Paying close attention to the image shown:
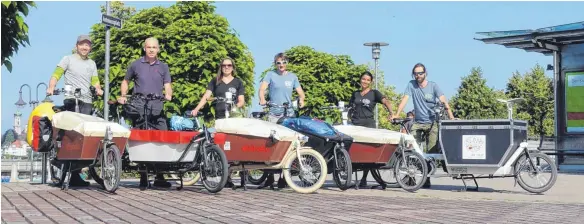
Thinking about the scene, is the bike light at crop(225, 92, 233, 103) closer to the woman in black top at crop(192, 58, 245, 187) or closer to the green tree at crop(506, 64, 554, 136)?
the woman in black top at crop(192, 58, 245, 187)

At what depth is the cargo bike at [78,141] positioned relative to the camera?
417 inches

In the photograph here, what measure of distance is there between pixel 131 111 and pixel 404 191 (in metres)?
3.77

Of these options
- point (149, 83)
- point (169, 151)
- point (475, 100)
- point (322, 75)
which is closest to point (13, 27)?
point (169, 151)

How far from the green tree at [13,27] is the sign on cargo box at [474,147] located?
272 inches

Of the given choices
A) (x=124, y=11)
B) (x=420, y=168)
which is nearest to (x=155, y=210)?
(x=420, y=168)

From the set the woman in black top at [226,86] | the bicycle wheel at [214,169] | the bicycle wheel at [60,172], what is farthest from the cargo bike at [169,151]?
the woman in black top at [226,86]

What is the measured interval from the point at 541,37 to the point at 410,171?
37.0 ft

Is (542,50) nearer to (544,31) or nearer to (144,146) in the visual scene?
(544,31)

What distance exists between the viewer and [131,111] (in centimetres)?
1145

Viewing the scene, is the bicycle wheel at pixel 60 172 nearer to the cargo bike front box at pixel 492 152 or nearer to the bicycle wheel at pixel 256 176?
the bicycle wheel at pixel 256 176

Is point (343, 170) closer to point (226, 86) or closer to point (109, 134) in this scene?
point (226, 86)

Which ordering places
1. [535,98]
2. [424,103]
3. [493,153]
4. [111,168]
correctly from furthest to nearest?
1. [535,98]
2. [424,103]
3. [493,153]
4. [111,168]

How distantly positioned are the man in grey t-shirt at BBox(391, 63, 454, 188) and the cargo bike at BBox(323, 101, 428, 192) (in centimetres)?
41

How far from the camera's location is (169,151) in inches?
442
